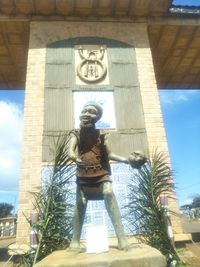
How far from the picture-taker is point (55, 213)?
16.6 ft

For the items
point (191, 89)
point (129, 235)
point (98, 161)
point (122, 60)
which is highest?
point (191, 89)

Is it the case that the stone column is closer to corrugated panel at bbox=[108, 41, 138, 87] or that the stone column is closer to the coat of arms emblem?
the coat of arms emblem

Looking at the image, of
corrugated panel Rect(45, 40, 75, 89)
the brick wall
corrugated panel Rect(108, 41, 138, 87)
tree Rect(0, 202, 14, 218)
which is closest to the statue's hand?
the brick wall

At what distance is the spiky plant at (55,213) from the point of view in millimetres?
4859

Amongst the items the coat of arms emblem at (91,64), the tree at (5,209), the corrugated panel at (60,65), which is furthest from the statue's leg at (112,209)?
the tree at (5,209)

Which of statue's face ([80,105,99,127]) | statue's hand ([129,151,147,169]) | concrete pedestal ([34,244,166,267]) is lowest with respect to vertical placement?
concrete pedestal ([34,244,166,267])

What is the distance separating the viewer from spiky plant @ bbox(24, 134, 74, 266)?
4.86 metres

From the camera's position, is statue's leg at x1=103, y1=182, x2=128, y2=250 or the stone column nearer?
statue's leg at x1=103, y1=182, x2=128, y2=250

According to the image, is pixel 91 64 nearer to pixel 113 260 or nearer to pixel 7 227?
pixel 113 260

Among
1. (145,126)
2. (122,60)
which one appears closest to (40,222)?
(145,126)

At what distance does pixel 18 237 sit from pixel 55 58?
547cm

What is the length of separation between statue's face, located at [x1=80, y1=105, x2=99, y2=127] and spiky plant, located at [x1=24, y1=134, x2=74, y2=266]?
1.13 meters

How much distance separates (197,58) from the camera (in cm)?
1302

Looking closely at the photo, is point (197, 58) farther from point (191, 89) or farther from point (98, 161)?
point (98, 161)
